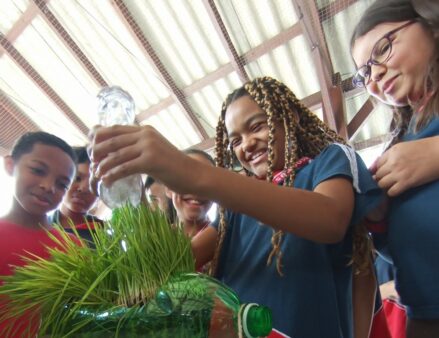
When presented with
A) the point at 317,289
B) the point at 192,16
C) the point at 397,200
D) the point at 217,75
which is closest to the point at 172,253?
the point at 317,289

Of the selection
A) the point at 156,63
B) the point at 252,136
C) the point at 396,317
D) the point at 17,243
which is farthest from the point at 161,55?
the point at 396,317

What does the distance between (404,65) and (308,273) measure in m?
0.41

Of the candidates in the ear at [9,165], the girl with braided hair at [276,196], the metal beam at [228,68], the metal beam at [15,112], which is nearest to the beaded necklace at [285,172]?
the girl with braided hair at [276,196]

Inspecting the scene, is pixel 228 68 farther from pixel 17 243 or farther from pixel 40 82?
pixel 17 243

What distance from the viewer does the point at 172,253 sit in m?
0.38

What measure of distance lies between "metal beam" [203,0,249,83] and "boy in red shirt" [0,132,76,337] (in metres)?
1.50

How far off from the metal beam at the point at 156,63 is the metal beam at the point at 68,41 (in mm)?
473

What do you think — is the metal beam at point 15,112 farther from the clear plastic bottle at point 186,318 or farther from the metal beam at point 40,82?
the clear plastic bottle at point 186,318

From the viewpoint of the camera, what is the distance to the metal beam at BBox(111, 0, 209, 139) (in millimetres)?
2373

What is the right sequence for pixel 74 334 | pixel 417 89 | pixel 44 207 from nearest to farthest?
1. pixel 74 334
2. pixel 417 89
3. pixel 44 207

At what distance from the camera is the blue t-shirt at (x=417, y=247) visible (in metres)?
0.51

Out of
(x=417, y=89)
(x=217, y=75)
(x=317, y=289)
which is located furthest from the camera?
(x=217, y=75)

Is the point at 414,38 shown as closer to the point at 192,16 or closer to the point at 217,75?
the point at 192,16

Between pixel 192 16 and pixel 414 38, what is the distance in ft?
6.42
